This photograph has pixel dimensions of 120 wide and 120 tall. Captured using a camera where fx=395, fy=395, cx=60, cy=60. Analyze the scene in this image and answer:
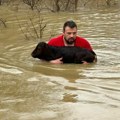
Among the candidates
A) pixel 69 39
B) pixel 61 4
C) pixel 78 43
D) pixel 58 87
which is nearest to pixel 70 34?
pixel 69 39

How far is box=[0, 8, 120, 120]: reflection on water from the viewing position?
4781 millimetres

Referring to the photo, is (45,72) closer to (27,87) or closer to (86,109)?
(27,87)

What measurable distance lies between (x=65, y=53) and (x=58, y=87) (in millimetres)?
2302

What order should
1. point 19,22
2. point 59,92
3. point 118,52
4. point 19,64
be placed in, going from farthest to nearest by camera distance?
point 19,22, point 118,52, point 19,64, point 59,92

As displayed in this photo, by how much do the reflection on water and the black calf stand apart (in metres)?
0.20

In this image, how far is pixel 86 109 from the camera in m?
4.89

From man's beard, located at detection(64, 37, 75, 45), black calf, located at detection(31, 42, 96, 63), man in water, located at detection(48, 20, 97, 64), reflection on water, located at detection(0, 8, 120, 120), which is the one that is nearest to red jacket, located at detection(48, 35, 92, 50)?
man in water, located at detection(48, 20, 97, 64)

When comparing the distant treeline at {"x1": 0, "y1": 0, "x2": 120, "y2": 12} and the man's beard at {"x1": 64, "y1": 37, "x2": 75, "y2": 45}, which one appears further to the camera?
the distant treeline at {"x1": 0, "y1": 0, "x2": 120, "y2": 12}

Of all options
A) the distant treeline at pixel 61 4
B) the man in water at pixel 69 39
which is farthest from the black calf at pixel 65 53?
the distant treeline at pixel 61 4

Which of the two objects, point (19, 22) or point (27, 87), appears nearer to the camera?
point (27, 87)

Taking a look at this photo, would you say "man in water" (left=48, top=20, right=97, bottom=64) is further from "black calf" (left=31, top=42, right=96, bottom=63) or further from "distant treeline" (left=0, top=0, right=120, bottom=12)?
"distant treeline" (left=0, top=0, right=120, bottom=12)

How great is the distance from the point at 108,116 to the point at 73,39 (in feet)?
13.1

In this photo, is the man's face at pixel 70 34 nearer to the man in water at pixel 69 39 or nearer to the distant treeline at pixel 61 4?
the man in water at pixel 69 39

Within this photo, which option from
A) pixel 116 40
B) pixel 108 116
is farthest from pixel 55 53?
pixel 108 116
